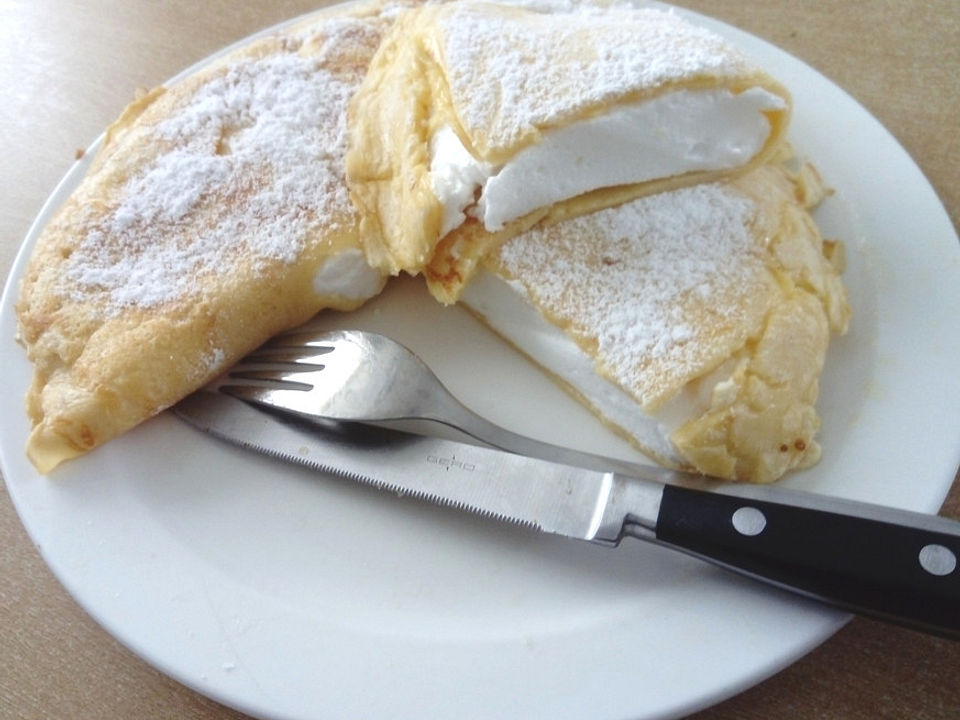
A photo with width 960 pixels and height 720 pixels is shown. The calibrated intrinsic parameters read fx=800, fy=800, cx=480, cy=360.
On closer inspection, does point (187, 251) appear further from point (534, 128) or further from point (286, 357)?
point (534, 128)

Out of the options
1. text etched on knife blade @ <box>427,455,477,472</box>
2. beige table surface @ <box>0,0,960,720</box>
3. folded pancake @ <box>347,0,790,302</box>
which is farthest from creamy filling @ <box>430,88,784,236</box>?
beige table surface @ <box>0,0,960,720</box>

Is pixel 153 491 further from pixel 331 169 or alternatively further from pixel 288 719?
pixel 331 169

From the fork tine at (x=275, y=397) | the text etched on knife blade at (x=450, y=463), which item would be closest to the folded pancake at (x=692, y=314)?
the text etched on knife blade at (x=450, y=463)

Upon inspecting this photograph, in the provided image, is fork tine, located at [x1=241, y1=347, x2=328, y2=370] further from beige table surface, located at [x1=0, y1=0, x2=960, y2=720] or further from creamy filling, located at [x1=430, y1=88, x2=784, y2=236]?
beige table surface, located at [x1=0, y1=0, x2=960, y2=720]

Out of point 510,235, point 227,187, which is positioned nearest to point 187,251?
point 227,187

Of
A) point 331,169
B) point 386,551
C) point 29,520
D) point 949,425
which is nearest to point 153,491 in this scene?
point 29,520
